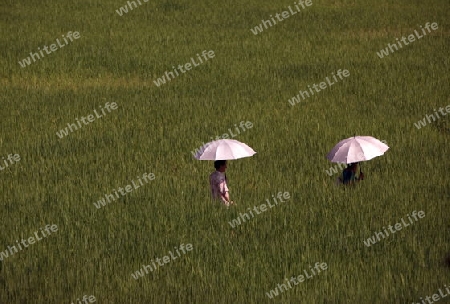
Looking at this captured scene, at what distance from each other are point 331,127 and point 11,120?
17.5 ft

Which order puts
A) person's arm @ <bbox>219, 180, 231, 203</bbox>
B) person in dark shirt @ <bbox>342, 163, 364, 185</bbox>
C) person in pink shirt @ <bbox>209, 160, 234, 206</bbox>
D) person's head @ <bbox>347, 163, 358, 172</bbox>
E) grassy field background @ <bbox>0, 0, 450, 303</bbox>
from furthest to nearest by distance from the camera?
1. person in dark shirt @ <bbox>342, 163, 364, 185</bbox>
2. person's head @ <bbox>347, 163, 358, 172</bbox>
3. person's arm @ <bbox>219, 180, 231, 203</bbox>
4. person in pink shirt @ <bbox>209, 160, 234, 206</bbox>
5. grassy field background @ <bbox>0, 0, 450, 303</bbox>

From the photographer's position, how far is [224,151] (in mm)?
8422

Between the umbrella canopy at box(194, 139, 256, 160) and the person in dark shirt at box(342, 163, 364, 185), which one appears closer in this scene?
the umbrella canopy at box(194, 139, 256, 160)

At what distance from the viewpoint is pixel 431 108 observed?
14805mm

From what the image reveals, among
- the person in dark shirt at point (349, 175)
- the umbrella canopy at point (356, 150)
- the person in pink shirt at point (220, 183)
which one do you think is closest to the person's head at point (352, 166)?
the person in dark shirt at point (349, 175)

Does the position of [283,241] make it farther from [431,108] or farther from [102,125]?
[431,108]

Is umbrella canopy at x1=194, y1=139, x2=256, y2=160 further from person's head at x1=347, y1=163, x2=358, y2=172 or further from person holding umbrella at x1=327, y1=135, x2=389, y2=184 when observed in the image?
person's head at x1=347, y1=163, x2=358, y2=172

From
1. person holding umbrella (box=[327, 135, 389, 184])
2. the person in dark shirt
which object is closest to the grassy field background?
the person in dark shirt

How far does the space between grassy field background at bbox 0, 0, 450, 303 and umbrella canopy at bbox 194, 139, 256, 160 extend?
2.34 ft

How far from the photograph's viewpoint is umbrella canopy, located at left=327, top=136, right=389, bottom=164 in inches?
336

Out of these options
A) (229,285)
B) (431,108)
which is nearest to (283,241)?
(229,285)

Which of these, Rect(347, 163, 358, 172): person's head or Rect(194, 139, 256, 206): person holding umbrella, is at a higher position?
Rect(194, 139, 256, 206): person holding umbrella

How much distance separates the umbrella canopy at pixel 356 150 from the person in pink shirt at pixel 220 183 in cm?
110

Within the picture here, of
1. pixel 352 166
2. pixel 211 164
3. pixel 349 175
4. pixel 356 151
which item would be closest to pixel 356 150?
pixel 356 151
